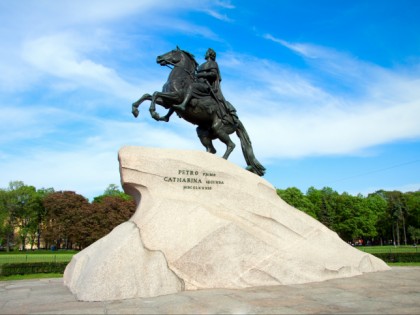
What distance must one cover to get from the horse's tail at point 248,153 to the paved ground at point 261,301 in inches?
205

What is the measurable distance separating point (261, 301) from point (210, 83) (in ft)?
26.0

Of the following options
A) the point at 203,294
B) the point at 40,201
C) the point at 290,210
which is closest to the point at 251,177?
the point at 290,210

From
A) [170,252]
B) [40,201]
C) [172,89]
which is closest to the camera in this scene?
[170,252]

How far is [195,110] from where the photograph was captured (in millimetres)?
11711

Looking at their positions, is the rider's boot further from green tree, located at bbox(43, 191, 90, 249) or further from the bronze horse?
green tree, located at bbox(43, 191, 90, 249)

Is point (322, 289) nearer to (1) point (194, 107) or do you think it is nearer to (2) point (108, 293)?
(2) point (108, 293)

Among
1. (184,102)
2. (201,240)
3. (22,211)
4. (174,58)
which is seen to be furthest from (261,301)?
(22,211)

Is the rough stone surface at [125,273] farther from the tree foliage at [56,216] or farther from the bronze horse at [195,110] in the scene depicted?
the tree foliage at [56,216]

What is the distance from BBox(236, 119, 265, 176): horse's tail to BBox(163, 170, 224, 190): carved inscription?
3.05m

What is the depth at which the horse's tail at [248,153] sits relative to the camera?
12.8 meters

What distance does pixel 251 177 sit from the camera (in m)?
10.6

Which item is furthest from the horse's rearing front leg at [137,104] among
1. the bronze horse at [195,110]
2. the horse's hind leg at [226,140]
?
the horse's hind leg at [226,140]

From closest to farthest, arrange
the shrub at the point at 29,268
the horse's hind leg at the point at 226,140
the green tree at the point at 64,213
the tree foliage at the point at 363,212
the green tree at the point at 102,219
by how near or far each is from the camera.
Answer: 1. the horse's hind leg at the point at 226,140
2. the shrub at the point at 29,268
3. the green tree at the point at 102,219
4. the green tree at the point at 64,213
5. the tree foliage at the point at 363,212

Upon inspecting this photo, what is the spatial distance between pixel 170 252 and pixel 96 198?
65152 millimetres
